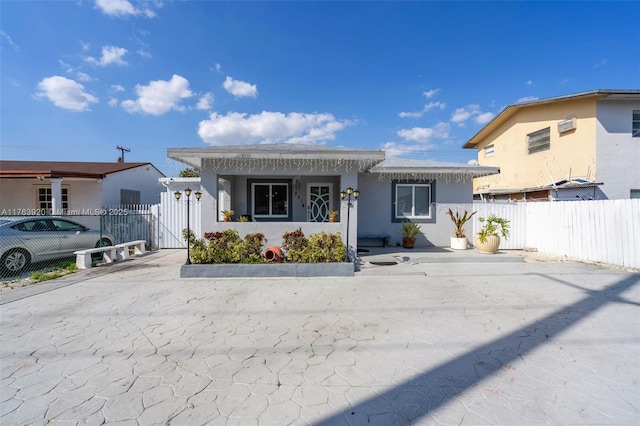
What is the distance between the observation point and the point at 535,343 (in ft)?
11.0

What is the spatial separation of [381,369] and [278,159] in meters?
5.92

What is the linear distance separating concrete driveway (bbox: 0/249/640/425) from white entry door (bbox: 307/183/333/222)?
504cm

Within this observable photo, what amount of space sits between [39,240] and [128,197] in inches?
321

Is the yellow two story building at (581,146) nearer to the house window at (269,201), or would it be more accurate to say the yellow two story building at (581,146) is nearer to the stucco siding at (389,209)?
the stucco siding at (389,209)

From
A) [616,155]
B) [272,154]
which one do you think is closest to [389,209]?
[272,154]

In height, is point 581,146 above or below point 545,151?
below

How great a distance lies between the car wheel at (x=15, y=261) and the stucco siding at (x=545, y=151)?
19188 mm

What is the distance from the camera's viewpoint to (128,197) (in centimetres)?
1462

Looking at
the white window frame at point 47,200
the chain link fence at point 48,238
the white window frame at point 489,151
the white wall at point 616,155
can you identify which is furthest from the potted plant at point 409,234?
the white window frame at point 47,200

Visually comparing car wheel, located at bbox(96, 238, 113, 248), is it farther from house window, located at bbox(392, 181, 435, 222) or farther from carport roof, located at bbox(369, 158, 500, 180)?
house window, located at bbox(392, 181, 435, 222)

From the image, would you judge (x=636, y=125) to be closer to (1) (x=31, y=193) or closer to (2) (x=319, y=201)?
(2) (x=319, y=201)

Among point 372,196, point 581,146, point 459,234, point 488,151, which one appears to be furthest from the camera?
point 488,151

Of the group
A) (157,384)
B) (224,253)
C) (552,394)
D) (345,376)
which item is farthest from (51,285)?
(552,394)

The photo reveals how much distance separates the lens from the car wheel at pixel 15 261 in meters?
6.53
